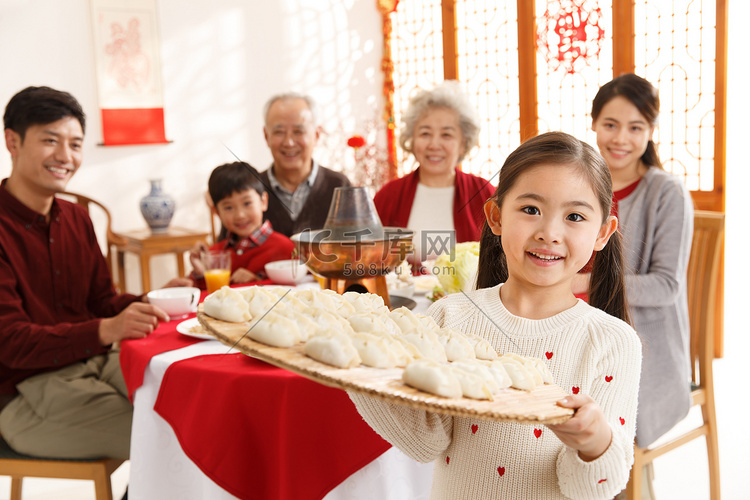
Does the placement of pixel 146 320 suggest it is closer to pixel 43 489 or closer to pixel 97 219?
pixel 43 489

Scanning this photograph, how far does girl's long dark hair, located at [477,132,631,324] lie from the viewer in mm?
1043

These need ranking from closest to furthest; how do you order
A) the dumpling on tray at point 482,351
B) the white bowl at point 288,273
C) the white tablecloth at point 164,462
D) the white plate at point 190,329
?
the dumpling on tray at point 482,351 → the white tablecloth at point 164,462 → the white plate at point 190,329 → the white bowl at point 288,273

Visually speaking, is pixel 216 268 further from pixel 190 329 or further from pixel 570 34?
pixel 570 34

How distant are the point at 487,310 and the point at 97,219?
3.74m

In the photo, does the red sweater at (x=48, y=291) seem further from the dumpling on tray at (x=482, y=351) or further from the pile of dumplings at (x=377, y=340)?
the dumpling on tray at (x=482, y=351)

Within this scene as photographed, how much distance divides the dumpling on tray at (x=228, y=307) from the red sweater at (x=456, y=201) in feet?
5.39

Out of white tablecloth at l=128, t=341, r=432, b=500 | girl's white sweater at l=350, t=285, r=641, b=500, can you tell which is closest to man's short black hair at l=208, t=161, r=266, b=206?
white tablecloth at l=128, t=341, r=432, b=500

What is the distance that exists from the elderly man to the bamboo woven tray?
2101 mm

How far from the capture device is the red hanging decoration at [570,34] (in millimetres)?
3830

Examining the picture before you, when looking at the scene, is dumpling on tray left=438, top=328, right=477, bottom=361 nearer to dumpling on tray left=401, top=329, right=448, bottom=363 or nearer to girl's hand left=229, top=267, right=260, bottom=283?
dumpling on tray left=401, top=329, right=448, bottom=363

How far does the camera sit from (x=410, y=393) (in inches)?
28.1

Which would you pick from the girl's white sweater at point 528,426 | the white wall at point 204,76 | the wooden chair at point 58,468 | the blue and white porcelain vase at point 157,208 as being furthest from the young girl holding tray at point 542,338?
the white wall at point 204,76

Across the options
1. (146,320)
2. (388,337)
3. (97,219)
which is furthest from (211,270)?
(97,219)

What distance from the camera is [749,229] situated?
3.61 metres
